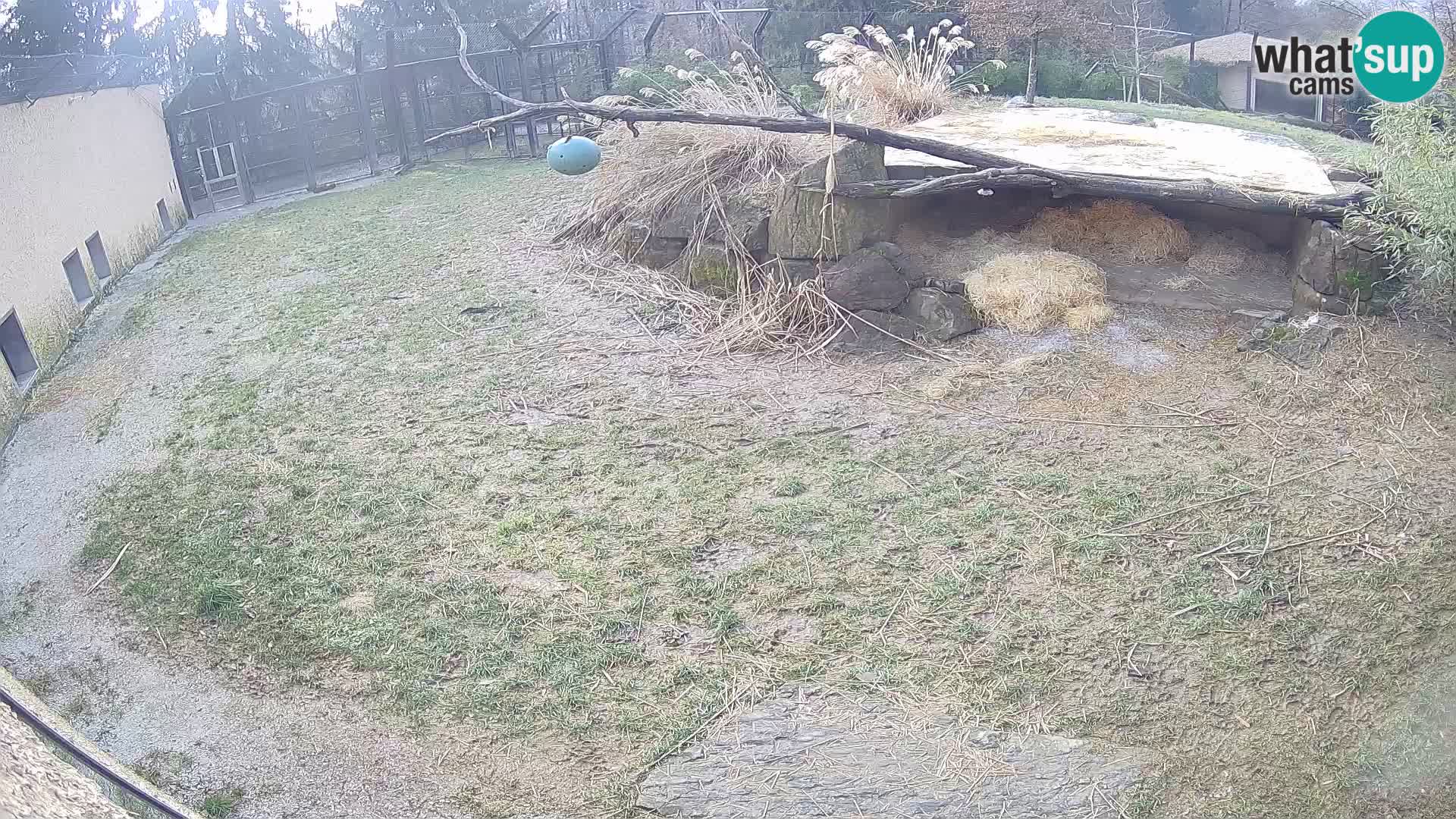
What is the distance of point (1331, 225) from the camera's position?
5160 mm

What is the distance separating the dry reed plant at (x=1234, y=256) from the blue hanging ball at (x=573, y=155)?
3460 millimetres

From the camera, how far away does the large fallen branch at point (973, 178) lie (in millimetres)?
5258

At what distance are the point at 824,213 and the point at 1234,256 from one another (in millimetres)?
2374

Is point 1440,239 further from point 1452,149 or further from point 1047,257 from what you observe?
point 1047,257

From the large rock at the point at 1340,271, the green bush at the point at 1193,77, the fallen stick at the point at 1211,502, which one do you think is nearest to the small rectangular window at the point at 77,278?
the fallen stick at the point at 1211,502

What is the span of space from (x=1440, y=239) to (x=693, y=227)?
154 inches

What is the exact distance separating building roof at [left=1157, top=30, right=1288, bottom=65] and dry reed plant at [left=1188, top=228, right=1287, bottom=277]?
1138 cm

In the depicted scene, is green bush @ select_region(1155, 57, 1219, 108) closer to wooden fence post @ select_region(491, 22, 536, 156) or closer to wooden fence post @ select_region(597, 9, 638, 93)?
wooden fence post @ select_region(597, 9, 638, 93)

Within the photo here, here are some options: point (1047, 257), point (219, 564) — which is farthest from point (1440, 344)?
point (219, 564)

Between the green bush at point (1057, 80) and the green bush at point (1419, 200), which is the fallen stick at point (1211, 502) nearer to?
the green bush at point (1419, 200)

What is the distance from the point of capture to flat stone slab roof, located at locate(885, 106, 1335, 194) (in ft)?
19.2

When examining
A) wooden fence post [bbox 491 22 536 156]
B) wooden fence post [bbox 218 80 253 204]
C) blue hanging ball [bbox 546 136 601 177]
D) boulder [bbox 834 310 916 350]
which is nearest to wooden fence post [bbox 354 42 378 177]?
wooden fence post [bbox 218 80 253 204]

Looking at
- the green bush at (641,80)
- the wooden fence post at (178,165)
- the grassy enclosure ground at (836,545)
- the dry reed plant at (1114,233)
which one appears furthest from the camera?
the green bush at (641,80)

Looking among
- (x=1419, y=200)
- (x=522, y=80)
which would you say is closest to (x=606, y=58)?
(x=522, y=80)
